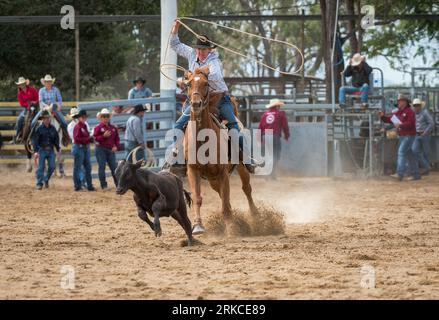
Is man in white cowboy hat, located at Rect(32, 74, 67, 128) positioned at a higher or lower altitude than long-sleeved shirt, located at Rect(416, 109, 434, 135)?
higher

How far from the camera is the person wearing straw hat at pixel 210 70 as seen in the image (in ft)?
38.3

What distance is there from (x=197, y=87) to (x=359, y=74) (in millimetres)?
12054

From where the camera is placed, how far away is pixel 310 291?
7.63 metres

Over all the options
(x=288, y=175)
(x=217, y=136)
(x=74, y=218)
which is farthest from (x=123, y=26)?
(x=217, y=136)

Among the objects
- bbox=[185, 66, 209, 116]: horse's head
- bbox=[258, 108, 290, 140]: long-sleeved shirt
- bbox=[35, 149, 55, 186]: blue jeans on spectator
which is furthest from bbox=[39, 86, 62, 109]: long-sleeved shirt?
bbox=[185, 66, 209, 116]: horse's head

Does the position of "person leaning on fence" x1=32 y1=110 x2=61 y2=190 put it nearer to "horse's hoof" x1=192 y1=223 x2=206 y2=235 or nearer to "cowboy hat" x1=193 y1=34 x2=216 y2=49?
"cowboy hat" x1=193 y1=34 x2=216 y2=49

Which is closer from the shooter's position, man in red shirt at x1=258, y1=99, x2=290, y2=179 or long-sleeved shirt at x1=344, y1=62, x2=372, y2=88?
man in red shirt at x1=258, y1=99, x2=290, y2=179

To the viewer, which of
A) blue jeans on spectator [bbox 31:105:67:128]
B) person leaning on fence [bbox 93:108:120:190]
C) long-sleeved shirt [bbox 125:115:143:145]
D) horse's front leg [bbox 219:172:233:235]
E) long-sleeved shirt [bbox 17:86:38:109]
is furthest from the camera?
long-sleeved shirt [bbox 17:86:38:109]

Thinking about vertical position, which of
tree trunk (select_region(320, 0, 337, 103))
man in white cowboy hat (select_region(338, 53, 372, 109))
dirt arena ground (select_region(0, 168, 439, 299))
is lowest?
dirt arena ground (select_region(0, 168, 439, 299))

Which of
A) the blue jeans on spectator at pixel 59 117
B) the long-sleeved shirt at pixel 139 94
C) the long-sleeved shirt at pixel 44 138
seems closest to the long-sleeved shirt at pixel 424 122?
Answer: the long-sleeved shirt at pixel 139 94

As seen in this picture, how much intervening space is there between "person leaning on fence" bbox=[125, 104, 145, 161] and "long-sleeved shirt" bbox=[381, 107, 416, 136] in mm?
5801

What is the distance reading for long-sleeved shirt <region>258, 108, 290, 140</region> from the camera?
861 inches

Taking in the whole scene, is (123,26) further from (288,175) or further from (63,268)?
(63,268)

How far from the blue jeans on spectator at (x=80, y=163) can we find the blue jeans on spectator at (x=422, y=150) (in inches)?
294
